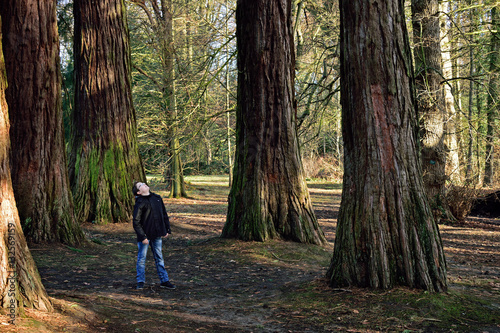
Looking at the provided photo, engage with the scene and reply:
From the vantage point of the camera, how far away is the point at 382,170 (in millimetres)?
5137

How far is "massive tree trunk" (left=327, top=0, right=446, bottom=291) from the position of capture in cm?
501

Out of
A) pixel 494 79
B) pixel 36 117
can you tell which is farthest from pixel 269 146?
pixel 494 79

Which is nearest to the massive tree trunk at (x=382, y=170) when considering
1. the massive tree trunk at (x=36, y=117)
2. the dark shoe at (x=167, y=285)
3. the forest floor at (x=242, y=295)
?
the forest floor at (x=242, y=295)

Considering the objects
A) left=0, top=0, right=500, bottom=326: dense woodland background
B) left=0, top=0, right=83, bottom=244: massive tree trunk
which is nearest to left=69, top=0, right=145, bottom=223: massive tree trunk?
left=0, top=0, right=500, bottom=326: dense woodland background

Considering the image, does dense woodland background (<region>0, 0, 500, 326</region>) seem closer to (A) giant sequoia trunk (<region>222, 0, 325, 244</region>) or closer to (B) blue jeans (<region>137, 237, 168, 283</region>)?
(A) giant sequoia trunk (<region>222, 0, 325, 244</region>)

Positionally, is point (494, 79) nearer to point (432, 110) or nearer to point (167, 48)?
point (432, 110)

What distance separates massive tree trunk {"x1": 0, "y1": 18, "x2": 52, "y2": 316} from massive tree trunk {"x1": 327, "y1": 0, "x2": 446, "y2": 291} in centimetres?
333

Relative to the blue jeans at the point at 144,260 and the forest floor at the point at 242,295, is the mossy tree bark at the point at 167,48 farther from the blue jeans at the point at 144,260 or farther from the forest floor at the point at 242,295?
the blue jeans at the point at 144,260

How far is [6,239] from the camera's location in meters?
3.55

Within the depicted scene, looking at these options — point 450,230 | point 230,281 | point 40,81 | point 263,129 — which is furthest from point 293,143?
point 450,230

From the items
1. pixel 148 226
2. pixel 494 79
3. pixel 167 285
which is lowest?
pixel 167 285

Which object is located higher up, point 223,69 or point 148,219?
point 223,69

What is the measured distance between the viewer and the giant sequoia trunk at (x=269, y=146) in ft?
28.4

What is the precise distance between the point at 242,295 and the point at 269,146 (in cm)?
347
